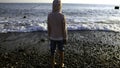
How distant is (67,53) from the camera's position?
1038cm

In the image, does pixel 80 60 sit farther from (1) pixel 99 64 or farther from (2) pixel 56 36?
(2) pixel 56 36

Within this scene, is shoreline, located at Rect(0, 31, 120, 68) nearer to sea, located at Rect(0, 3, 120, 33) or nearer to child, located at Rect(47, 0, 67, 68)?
child, located at Rect(47, 0, 67, 68)

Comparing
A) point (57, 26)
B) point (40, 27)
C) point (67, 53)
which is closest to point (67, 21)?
point (40, 27)

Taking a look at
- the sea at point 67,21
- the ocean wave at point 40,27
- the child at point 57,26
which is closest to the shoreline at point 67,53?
the child at point 57,26

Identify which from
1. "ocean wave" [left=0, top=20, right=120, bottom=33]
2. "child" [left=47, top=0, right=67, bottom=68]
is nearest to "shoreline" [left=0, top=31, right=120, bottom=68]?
"child" [left=47, top=0, right=67, bottom=68]

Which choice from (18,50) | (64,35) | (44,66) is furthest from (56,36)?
(18,50)

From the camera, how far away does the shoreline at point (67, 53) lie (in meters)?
8.63

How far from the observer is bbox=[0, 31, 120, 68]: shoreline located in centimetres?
863

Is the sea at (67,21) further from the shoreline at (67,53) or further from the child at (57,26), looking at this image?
the child at (57,26)

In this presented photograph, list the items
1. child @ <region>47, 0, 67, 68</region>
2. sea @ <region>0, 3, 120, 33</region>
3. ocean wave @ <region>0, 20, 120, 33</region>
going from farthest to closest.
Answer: sea @ <region>0, 3, 120, 33</region> < ocean wave @ <region>0, 20, 120, 33</region> < child @ <region>47, 0, 67, 68</region>

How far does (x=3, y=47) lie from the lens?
11.7 m

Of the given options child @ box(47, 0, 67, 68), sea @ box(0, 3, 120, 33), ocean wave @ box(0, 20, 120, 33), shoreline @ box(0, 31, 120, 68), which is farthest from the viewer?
sea @ box(0, 3, 120, 33)

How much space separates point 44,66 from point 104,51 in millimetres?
3840

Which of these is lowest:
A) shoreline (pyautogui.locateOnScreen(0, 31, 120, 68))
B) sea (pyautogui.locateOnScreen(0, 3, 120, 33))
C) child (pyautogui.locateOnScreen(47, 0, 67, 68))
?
sea (pyautogui.locateOnScreen(0, 3, 120, 33))
